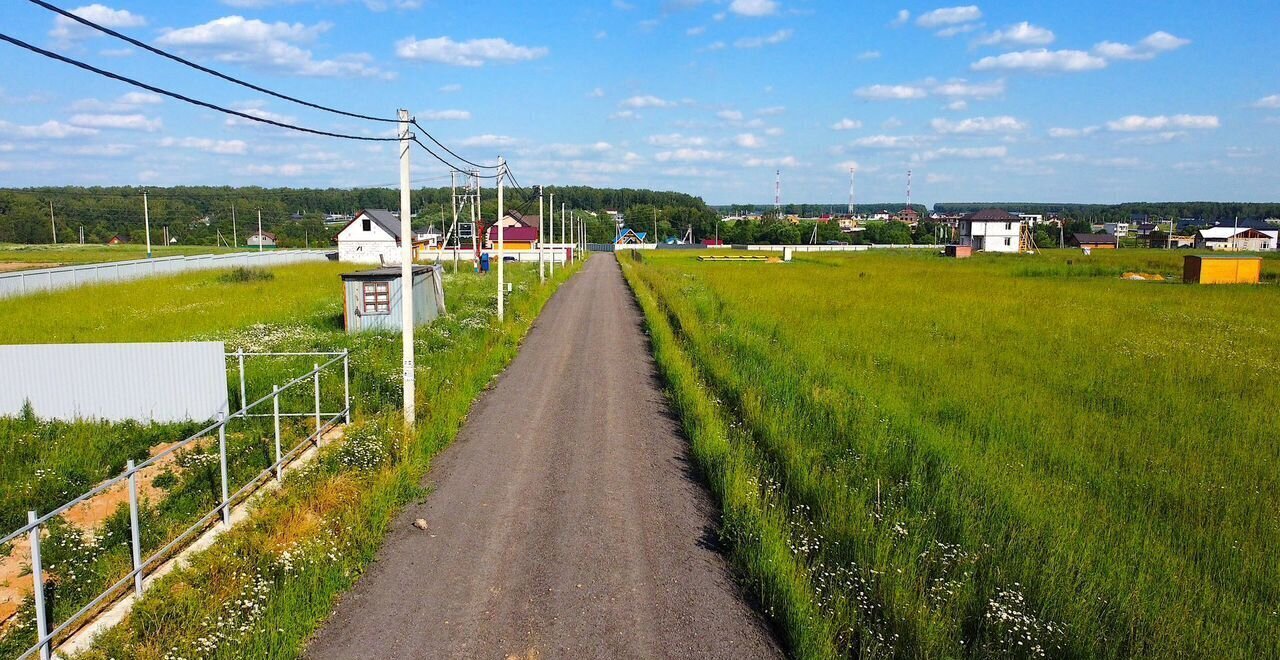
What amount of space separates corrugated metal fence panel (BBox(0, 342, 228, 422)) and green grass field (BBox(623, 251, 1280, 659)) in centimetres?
757

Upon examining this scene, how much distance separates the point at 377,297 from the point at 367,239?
4824 centimetres

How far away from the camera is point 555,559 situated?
6.99 m

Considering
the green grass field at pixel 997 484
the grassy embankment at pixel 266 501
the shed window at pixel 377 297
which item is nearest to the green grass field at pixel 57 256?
the shed window at pixel 377 297

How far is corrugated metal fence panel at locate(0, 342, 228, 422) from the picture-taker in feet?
36.7

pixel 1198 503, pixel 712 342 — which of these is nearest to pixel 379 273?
pixel 712 342

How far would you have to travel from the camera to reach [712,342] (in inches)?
709

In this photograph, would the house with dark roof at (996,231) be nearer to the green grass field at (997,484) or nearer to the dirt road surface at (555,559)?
the green grass field at (997,484)

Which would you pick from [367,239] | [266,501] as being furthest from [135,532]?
[367,239]

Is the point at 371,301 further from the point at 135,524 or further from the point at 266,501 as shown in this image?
the point at 135,524

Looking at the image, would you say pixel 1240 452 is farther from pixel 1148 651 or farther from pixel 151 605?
pixel 151 605

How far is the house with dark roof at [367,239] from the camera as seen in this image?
63.7 metres

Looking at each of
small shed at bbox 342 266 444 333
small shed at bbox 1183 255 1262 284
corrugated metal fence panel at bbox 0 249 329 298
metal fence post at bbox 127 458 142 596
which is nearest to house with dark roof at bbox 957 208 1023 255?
small shed at bbox 1183 255 1262 284

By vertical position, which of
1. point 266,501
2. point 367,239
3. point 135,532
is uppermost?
point 367,239

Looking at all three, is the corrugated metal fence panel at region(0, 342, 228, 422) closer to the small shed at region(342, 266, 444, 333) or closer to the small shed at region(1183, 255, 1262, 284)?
the small shed at region(342, 266, 444, 333)
